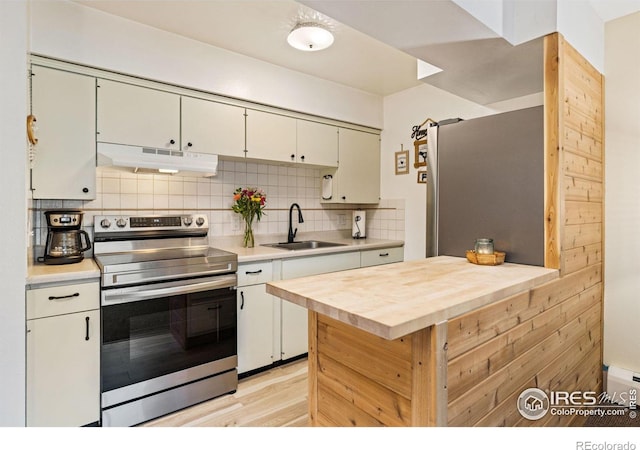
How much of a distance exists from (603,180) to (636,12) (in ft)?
3.34

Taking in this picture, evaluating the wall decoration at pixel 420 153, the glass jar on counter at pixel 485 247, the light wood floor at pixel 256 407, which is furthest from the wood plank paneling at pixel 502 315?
the wall decoration at pixel 420 153

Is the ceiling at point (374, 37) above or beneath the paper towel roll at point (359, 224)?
above

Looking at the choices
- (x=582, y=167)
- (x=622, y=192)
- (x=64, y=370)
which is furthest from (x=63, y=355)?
(x=622, y=192)

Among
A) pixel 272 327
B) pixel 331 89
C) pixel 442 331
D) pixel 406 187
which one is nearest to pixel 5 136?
pixel 442 331

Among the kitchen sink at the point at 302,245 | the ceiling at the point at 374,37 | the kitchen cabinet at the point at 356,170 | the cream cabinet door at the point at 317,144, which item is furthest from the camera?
the kitchen cabinet at the point at 356,170

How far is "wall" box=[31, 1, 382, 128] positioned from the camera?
1.98m

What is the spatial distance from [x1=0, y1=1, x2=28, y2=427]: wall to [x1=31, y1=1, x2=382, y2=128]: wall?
862mm

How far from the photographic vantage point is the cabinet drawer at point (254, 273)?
8.11ft

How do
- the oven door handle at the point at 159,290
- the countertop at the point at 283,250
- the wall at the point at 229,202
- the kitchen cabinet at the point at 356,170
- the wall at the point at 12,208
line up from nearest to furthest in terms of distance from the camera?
the wall at the point at 12,208, the oven door handle at the point at 159,290, the wall at the point at 229,202, the countertop at the point at 283,250, the kitchen cabinet at the point at 356,170

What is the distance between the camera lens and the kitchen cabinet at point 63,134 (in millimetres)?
1955

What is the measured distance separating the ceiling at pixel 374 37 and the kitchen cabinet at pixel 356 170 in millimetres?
587

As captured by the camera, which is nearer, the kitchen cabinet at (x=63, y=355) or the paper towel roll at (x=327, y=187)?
the kitchen cabinet at (x=63, y=355)

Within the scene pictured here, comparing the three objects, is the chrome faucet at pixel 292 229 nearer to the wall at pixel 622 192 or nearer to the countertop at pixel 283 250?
the countertop at pixel 283 250
